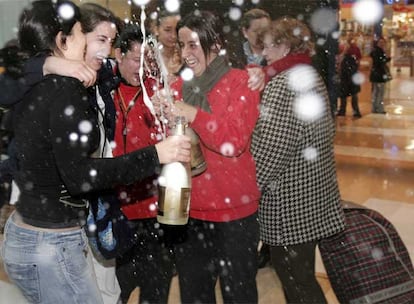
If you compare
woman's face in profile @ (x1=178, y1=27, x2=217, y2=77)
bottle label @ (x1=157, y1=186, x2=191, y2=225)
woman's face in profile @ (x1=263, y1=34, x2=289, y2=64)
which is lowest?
bottle label @ (x1=157, y1=186, x2=191, y2=225)

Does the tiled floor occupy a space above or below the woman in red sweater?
below

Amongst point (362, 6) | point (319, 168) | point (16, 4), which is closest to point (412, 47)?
point (362, 6)

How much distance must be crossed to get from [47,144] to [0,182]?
58 cm

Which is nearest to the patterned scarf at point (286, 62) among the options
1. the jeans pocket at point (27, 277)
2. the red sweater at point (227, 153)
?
the red sweater at point (227, 153)

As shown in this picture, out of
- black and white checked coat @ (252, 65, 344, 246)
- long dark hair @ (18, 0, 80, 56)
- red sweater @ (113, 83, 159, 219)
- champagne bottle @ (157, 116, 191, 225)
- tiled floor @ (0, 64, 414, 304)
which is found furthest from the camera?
tiled floor @ (0, 64, 414, 304)

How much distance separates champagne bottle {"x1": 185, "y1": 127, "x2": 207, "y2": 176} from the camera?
2.13 metres

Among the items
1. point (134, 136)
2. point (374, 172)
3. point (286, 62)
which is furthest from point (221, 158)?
point (374, 172)

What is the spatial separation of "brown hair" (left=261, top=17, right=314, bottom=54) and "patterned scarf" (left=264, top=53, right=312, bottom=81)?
0.12ft

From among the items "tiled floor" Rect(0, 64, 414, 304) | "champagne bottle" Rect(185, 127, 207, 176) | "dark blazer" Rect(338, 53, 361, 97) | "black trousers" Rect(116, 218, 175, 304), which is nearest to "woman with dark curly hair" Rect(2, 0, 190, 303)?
"champagne bottle" Rect(185, 127, 207, 176)

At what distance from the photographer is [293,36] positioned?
2576 mm

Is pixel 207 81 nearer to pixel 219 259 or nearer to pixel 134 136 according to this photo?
pixel 134 136

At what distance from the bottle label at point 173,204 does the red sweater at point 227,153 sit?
288mm

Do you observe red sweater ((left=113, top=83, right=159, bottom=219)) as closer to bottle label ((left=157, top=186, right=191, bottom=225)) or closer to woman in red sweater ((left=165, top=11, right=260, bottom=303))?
woman in red sweater ((left=165, top=11, right=260, bottom=303))

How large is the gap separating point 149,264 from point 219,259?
15.2 inches
